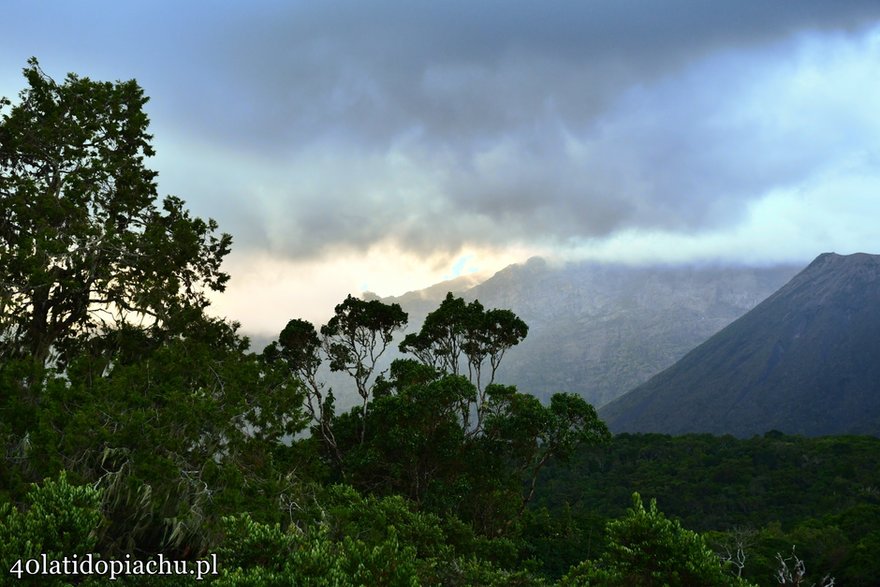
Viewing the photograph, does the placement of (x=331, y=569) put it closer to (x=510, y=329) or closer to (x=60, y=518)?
(x=60, y=518)

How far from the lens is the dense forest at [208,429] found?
11430 millimetres

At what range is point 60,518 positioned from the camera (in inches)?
380

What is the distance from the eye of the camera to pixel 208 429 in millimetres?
15805

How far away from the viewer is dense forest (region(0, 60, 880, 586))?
1143 cm

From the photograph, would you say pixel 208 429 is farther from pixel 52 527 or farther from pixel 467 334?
pixel 467 334

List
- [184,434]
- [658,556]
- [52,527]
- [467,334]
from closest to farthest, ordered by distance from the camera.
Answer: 1. [52,527]
2. [658,556]
3. [184,434]
4. [467,334]

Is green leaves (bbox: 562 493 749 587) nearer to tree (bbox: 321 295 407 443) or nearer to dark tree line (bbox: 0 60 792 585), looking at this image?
dark tree line (bbox: 0 60 792 585)

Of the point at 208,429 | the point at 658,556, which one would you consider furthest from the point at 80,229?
the point at 658,556

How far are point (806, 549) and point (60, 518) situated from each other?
59.7 meters

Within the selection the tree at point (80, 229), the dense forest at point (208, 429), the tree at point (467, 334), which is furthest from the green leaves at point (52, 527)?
the tree at point (467, 334)

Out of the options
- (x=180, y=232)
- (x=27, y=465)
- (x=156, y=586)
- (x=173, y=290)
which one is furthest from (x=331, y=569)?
(x=180, y=232)

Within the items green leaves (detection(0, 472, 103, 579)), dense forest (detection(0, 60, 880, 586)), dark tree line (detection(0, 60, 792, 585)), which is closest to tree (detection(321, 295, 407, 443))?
dense forest (detection(0, 60, 880, 586))

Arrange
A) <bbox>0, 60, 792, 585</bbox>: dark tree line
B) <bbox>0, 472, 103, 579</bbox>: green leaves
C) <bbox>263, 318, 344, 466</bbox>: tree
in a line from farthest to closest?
1. <bbox>263, 318, 344, 466</bbox>: tree
2. <bbox>0, 60, 792, 585</bbox>: dark tree line
3. <bbox>0, 472, 103, 579</bbox>: green leaves

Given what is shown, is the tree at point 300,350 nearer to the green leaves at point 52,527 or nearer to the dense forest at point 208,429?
the dense forest at point 208,429
